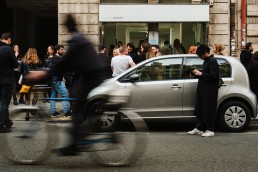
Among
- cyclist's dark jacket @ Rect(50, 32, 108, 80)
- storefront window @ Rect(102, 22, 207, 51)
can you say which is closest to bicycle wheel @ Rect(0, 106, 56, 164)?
cyclist's dark jacket @ Rect(50, 32, 108, 80)

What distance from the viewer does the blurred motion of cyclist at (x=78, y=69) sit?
21.2 ft

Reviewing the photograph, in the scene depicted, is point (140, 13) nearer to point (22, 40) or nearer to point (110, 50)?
point (110, 50)

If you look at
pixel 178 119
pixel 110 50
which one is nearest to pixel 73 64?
pixel 178 119

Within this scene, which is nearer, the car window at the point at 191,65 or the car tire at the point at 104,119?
the car tire at the point at 104,119

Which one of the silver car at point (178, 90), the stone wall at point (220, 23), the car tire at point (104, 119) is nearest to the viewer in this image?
the car tire at point (104, 119)

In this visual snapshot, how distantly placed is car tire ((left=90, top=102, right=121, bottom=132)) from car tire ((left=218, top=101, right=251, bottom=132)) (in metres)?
4.07

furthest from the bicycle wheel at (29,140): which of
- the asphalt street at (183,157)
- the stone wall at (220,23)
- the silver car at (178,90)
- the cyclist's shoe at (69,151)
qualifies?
the stone wall at (220,23)

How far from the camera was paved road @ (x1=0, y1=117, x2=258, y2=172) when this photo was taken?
21.8 ft

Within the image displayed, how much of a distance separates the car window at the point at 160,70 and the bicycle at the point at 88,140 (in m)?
3.37

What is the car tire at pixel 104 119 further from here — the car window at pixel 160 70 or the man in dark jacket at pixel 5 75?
the man in dark jacket at pixel 5 75

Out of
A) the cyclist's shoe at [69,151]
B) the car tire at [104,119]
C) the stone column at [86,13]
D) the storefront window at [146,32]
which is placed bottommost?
the cyclist's shoe at [69,151]

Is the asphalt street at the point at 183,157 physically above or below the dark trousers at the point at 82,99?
below

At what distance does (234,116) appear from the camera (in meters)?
10.2

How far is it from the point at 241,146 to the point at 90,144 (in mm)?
3052
